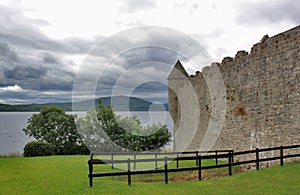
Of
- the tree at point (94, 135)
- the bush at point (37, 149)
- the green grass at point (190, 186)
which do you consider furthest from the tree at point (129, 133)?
the green grass at point (190, 186)

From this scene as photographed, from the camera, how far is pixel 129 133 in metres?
32.4

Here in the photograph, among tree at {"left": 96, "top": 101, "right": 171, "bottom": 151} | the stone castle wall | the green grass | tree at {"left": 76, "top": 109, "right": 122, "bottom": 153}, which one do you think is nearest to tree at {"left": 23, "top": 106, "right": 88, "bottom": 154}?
tree at {"left": 76, "top": 109, "right": 122, "bottom": 153}

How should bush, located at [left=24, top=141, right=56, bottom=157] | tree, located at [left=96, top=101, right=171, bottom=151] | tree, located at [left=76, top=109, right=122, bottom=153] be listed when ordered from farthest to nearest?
tree, located at [left=76, top=109, right=122, bottom=153] < tree, located at [left=96, top=101, right=171, bottom=151] < bush, located at [left=24, top=141, right=56, bottom=157]

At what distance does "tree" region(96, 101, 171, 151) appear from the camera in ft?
105

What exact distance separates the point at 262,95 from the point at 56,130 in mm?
26909

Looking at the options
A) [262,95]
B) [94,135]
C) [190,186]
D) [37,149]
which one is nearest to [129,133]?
[94,135]

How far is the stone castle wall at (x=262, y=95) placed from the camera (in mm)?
11117

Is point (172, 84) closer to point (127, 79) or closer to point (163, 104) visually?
point (163, 104)

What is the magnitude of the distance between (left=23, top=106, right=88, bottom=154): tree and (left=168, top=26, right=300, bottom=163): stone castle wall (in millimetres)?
20166

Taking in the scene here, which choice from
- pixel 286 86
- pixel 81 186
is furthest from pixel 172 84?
pixel 81 186

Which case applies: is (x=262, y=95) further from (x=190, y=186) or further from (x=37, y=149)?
(x=37, y=149)

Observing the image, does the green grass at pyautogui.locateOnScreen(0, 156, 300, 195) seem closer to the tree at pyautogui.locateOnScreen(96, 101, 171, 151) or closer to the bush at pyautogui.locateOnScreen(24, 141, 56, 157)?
the bush at pyautogui.locateOnScreen(24, 141, 56, 157)

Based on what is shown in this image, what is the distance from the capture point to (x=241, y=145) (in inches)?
575

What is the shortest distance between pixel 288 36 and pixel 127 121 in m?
24.5
